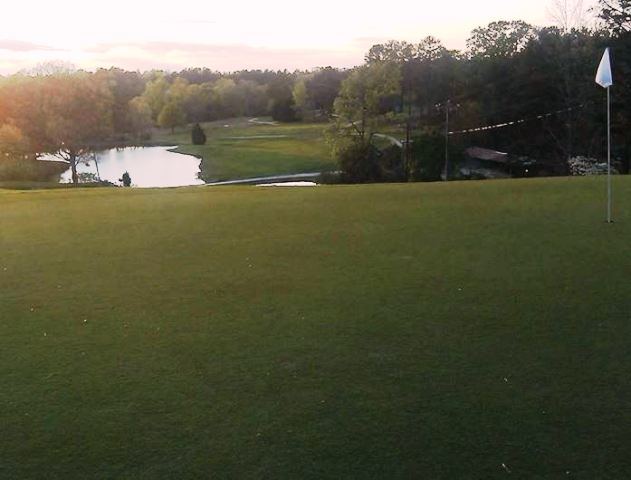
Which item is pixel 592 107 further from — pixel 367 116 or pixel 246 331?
pixel 246 331

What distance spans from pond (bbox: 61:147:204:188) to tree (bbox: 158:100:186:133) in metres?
4.61

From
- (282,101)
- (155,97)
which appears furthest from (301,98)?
(155,97)

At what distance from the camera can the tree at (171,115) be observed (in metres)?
70.8

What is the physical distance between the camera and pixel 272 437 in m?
3.76

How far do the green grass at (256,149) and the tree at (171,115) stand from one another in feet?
5.65

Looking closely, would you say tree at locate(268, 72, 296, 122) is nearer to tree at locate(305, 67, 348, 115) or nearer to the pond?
tree at locate(305, 67, 348, 115)

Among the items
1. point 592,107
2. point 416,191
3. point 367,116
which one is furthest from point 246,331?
point 367,116

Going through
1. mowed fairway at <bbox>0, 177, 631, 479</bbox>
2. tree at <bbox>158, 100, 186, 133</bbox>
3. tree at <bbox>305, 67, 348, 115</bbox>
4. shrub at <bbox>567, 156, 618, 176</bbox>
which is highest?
tree at <bbox>305, 67, 348, 115</bbox>

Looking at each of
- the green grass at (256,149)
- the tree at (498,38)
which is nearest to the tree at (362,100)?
the green grass at (256,149)

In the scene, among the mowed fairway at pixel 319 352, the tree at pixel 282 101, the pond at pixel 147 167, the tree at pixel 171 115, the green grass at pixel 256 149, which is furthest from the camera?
the tree at pixel 282 101

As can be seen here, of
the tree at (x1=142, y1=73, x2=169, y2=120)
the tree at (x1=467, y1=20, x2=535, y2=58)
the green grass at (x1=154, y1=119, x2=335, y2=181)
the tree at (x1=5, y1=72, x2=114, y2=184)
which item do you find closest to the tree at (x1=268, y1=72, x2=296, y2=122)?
the green grass at (x1=154, y1=119, x2=335, y2=181)

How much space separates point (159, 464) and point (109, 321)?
237cm

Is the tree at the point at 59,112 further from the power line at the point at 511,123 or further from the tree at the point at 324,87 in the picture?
the tree at the point at 324,87

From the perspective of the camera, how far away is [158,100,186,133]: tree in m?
70.8
